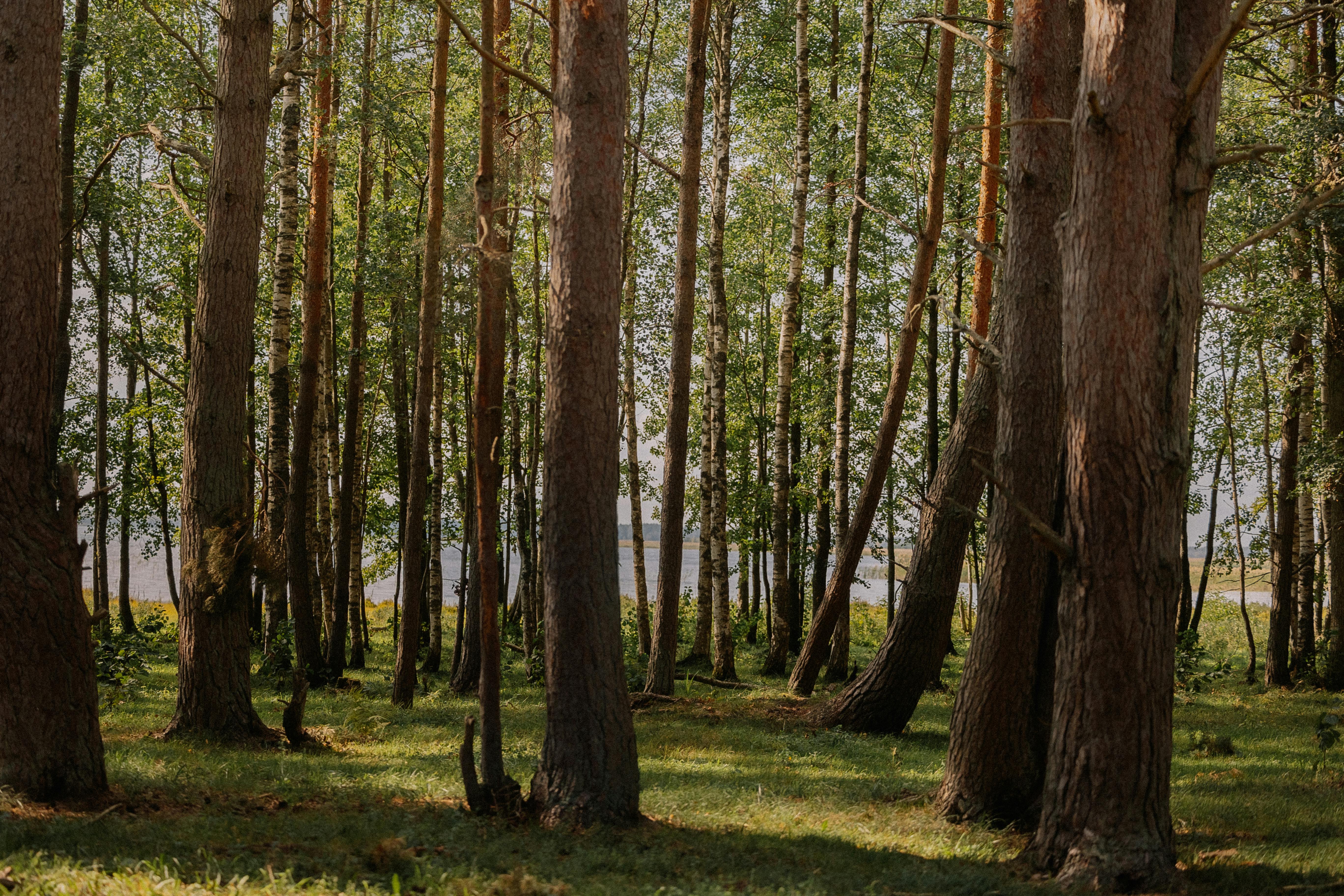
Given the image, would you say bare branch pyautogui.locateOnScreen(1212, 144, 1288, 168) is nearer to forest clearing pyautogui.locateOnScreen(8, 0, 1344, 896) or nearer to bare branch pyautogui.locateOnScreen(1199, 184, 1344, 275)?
forest clearing pyautogui.locateOnScreen(8, 0, 1344, 896)

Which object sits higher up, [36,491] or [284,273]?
[284,273]

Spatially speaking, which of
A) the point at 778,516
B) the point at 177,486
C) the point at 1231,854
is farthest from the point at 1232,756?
the point at 177,486

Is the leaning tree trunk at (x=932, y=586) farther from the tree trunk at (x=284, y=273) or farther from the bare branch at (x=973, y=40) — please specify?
the tree trunk at (x=284, y=273)

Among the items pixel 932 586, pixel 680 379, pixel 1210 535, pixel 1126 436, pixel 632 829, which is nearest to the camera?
pixel 1126 436

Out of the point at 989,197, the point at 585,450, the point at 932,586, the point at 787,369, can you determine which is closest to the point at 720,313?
the point at 787,369

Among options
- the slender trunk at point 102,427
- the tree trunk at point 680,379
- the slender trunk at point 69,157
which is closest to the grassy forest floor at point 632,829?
the tree trunk at point 680,379

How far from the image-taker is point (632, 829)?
6.00m

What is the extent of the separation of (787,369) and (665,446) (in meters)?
3.13

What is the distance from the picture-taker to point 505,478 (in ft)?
94.1

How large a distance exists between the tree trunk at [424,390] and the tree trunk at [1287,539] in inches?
514

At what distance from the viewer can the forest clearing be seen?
5.50m

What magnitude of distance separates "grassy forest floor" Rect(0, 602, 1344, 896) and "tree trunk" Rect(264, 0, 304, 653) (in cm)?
373

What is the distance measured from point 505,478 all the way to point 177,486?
9.34 m

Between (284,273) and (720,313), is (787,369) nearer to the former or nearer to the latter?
(720,313)
